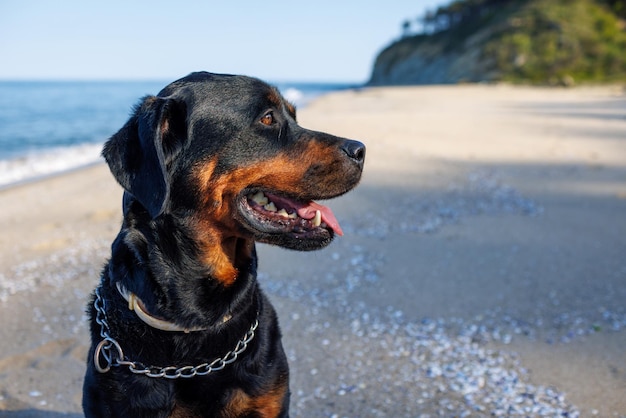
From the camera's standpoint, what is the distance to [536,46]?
4728cm

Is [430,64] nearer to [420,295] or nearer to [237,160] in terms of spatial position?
[420,295]

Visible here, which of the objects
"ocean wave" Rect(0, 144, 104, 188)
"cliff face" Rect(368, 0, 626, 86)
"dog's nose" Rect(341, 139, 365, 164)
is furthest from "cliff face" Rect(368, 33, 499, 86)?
"dog's nose" Rect(341, 139, 365, 164)

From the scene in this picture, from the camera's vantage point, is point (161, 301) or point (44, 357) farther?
point (44, 357)

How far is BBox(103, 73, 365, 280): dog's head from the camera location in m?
2.46

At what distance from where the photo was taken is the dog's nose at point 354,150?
2.68 metres

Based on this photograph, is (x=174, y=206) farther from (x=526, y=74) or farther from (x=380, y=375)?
(x=526, y=74)

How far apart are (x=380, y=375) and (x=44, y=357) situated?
241 centimetres

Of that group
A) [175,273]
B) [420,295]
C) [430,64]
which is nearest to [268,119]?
[175,273]

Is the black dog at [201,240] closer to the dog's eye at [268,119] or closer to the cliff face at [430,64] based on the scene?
the dog's eye at [268,119]

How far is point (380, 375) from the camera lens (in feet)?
12.5

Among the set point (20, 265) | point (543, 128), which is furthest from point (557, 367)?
point (543, 128)

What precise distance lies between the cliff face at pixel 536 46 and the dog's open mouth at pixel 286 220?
38.5 m

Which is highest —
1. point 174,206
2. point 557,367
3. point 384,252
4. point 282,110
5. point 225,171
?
point 282,110

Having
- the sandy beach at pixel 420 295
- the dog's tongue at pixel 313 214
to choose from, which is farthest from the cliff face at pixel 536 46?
the dog's tongue at pixel 313 214
